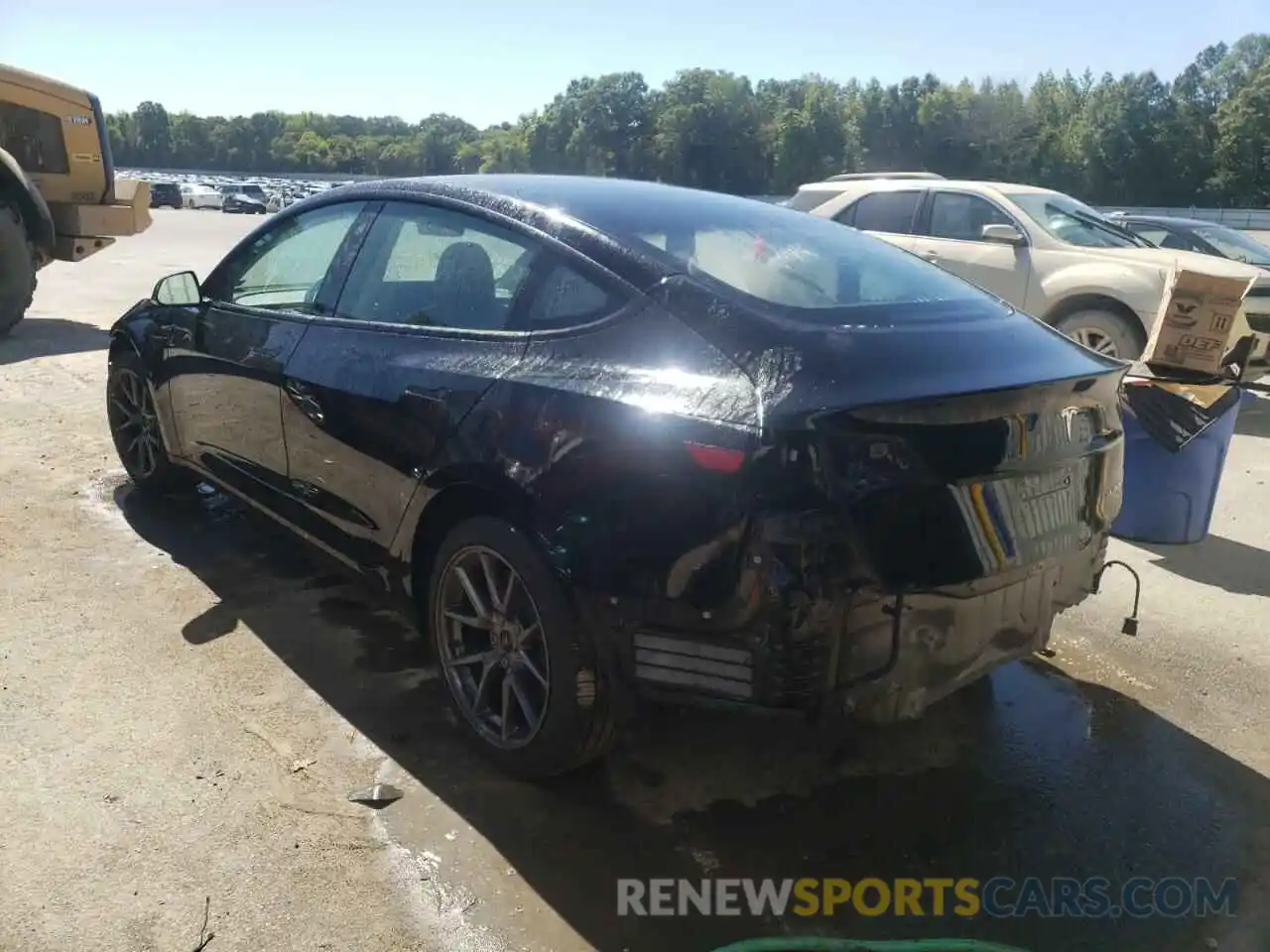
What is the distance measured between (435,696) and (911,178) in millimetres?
8164

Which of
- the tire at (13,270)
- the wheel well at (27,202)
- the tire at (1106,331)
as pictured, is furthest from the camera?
the wheel well at (27,202)

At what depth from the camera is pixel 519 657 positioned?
2982 mm

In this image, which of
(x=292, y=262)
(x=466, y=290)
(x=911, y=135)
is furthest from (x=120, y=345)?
(x=911, y=135)

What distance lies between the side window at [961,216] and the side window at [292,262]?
6.67 meters

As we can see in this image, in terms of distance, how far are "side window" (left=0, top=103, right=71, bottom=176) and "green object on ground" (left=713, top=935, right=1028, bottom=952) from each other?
1252 cm

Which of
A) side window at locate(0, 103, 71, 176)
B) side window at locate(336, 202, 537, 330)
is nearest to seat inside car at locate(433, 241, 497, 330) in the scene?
side window at locate(336, 202, 537, 330)

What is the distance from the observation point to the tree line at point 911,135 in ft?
218

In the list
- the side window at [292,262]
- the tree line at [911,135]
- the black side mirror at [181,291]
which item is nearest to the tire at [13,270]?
the black side mirror at [181,291]

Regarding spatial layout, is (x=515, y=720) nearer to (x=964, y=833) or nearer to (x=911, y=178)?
(x=964, y=833)

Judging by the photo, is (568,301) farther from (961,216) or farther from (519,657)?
(961,216)

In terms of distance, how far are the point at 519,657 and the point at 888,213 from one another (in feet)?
25.8

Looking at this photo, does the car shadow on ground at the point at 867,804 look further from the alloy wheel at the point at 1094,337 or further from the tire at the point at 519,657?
the alloy wheel at the point at 1094,337

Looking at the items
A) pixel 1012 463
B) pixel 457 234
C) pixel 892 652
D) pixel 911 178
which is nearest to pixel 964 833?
pixel 892 652

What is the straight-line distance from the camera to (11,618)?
4074 mm
